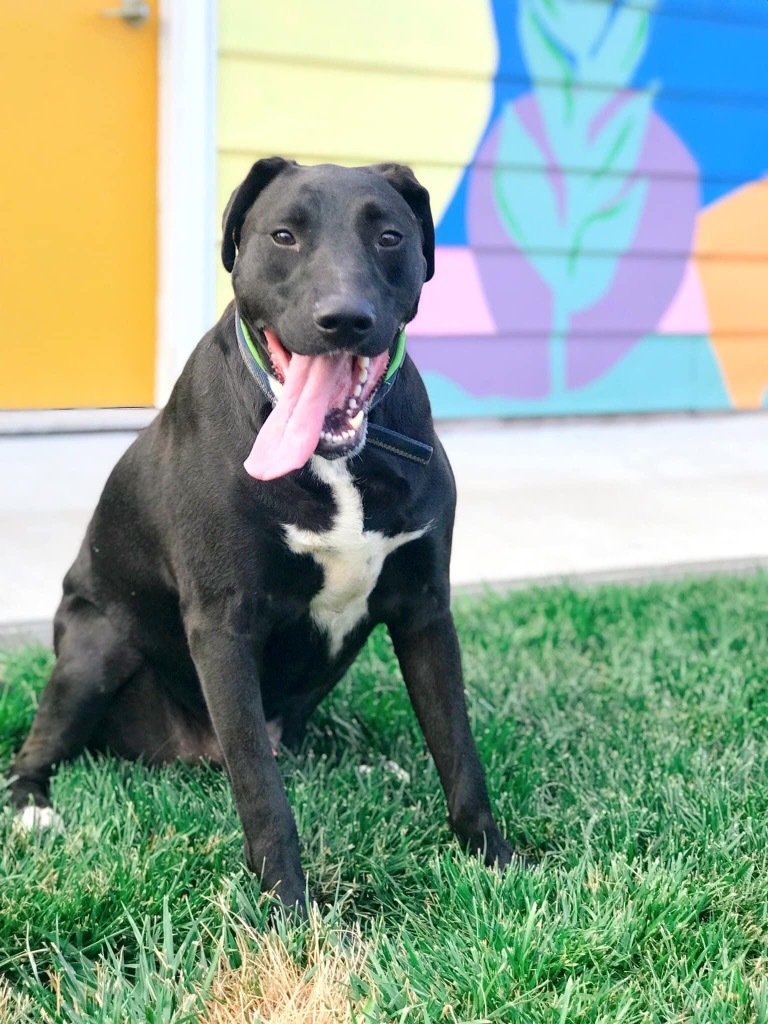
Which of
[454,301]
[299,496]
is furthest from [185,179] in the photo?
[299,496]

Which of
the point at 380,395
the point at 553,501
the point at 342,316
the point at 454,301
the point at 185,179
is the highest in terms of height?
the point at 342,316

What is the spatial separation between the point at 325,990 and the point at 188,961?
0.24m

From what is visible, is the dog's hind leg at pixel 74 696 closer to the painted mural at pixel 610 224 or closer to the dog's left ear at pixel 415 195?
the dog's left ear at pixel 415 195

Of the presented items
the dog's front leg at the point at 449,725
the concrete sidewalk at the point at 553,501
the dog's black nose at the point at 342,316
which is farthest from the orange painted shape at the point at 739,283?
the dog's black nose at the point at 342,316

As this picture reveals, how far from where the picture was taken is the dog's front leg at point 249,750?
225cm

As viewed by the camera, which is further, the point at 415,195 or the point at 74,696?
the point at 74,696

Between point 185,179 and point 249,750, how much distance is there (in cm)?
305

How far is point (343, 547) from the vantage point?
2303mm

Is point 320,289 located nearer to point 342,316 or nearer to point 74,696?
point 342,316

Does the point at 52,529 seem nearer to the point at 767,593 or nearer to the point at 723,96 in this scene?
the point at 767,593

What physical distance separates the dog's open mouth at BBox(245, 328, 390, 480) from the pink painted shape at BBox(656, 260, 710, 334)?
4122 mm

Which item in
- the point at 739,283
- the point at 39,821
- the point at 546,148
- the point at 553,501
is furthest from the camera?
the point at 739,283

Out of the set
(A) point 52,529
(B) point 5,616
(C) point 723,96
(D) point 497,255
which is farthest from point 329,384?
(C) point 723,96

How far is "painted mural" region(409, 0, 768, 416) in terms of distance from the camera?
18.3 ft
